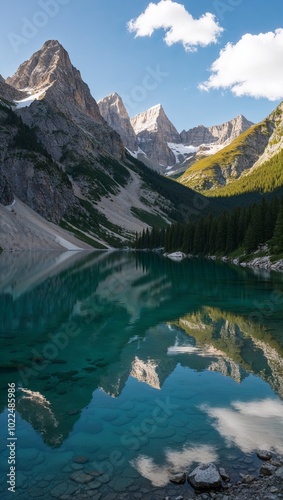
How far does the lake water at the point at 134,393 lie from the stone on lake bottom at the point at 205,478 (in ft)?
1.15

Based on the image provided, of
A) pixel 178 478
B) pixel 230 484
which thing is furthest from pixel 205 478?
pixel 178 478

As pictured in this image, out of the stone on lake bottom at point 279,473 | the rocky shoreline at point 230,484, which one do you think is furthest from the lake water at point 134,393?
the stone on lake bottom at point 279,473

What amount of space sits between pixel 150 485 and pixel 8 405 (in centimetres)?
795

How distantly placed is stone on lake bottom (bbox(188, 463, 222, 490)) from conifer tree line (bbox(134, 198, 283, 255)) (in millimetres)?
77134

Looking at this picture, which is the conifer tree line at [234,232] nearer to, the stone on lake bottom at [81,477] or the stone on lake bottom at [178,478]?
the stone on lake bottom at [178,478]

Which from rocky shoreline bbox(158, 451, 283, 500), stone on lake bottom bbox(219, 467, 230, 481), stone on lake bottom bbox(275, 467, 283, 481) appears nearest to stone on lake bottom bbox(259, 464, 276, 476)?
rocky shoreline bbox(158, 451, 283, 500)

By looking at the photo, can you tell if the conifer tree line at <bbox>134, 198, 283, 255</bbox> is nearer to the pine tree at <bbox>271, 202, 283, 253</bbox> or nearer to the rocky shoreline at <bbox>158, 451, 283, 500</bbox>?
the pine tree at <bbox>271, 202, 283, 253</bbox>

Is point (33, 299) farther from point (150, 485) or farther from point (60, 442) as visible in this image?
point (150, 485)

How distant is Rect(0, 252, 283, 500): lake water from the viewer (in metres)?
10.9

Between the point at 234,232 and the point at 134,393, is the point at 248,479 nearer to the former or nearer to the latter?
the point at 134,393

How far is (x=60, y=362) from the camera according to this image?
2122 centimetres

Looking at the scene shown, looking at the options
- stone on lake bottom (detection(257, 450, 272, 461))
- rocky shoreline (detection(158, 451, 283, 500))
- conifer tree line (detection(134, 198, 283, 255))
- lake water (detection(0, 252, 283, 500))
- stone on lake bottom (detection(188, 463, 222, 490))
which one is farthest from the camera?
conifer tree line (detection(134, 198, 283, 255))

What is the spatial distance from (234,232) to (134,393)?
101 m

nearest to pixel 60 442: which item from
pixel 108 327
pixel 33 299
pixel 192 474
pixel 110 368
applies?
pixel 192 474
